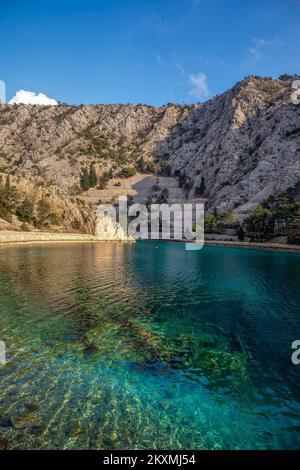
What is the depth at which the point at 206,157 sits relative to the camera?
534 feet

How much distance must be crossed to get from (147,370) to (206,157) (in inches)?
6307

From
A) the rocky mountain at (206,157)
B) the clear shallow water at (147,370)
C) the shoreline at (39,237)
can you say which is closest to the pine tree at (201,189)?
the rocky mountain at (206,157)

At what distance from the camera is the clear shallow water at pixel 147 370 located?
349 inches

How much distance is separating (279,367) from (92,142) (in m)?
203

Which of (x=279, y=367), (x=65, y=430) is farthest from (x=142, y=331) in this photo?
(x=65, y=430)

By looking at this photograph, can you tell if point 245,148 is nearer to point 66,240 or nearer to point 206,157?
point 206,157

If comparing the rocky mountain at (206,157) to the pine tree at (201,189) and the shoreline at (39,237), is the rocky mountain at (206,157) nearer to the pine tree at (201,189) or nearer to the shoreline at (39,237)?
the pine tree at (201,189)

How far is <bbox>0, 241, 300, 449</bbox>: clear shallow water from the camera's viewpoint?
8867mm

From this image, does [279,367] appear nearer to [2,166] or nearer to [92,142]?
[2,166]

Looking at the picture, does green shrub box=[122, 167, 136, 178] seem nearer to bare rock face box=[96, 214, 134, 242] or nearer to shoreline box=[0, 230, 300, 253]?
bare rock face box=[96, 214, 134, 242]

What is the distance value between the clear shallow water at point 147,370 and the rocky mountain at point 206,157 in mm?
79568

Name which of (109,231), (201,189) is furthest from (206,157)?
(109,231)

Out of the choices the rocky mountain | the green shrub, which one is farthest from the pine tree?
the green shrub
